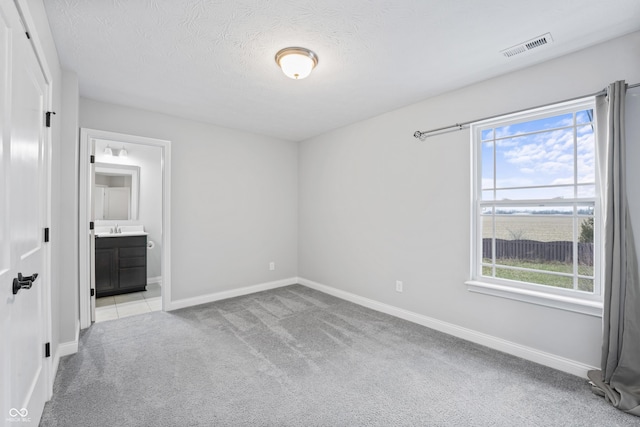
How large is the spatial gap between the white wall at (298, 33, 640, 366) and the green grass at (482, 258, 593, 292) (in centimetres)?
22

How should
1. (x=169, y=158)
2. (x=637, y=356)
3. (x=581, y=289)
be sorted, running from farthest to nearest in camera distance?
(x=169, y=158) < (x=581, y=289) < (x=637, y=356)

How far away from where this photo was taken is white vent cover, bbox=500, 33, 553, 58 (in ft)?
6.75

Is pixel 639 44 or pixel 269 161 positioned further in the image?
pixel 269 161

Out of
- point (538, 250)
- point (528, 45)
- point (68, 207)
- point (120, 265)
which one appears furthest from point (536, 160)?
point (120, 265)

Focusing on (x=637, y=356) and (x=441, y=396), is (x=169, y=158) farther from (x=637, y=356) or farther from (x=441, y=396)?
(x=637, y=356)

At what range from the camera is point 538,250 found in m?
2.53

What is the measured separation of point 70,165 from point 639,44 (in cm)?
457

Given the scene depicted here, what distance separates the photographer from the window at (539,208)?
2273 millimetres

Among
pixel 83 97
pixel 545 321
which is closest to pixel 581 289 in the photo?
pixel 545 321

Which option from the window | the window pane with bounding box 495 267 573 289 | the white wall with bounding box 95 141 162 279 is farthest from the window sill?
the white wall with bounding box 95 141 162 279

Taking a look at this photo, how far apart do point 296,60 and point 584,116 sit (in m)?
2.33

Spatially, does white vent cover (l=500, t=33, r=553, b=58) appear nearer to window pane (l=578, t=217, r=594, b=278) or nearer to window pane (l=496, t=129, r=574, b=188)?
window pane (l=496, t=129, r=574, b=188)

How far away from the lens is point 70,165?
2619 mm

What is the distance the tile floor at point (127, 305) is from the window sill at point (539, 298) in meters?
3.82
